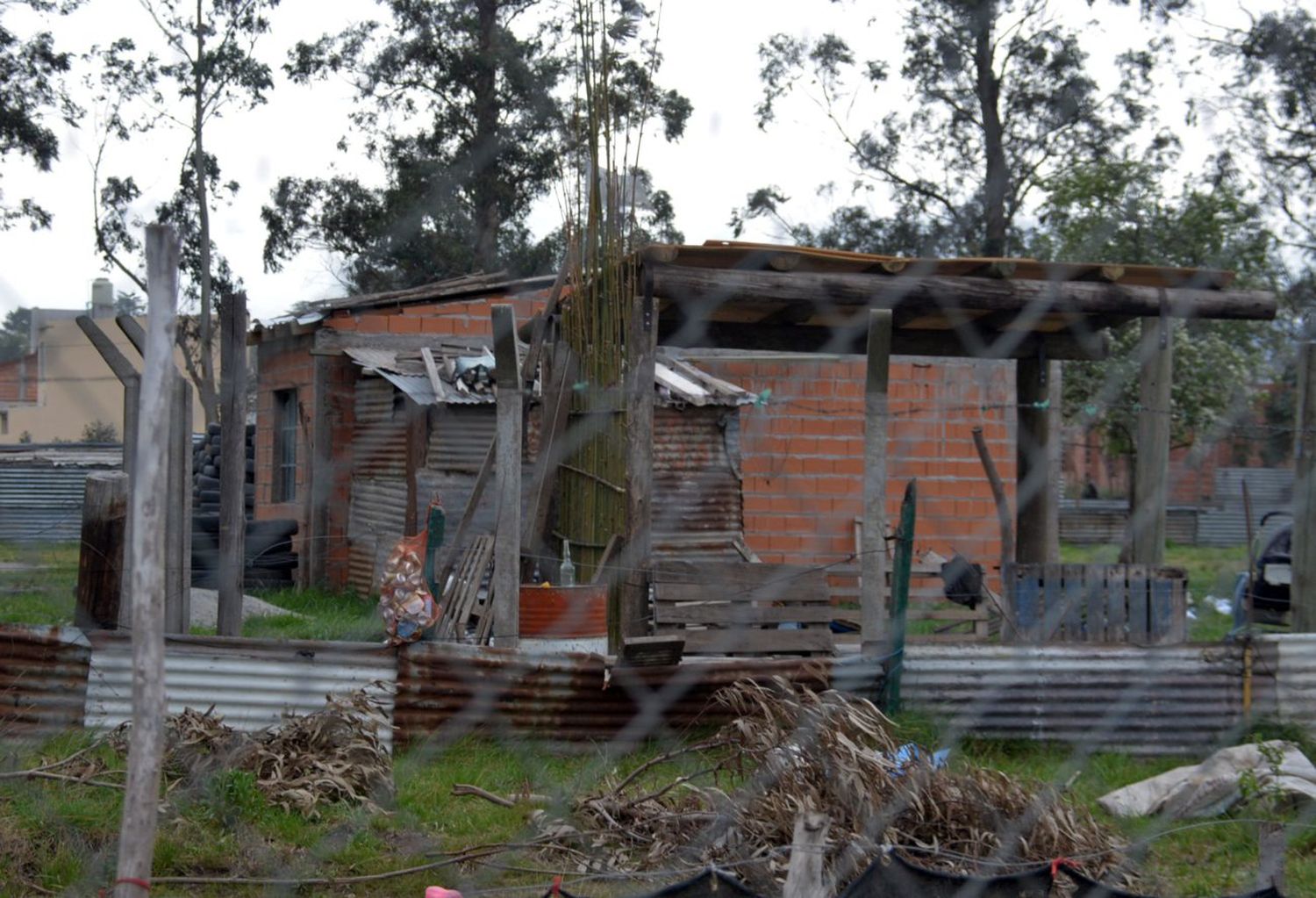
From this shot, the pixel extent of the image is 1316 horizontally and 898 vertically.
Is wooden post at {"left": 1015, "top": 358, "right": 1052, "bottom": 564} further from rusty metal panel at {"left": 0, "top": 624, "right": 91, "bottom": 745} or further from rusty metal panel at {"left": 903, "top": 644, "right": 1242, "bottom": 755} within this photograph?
rusty metal panel at {"left": 0, "top": 624, "right": 91, "bottom": 745}

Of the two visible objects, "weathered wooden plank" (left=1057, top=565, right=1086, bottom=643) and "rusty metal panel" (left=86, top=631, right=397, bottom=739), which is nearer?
"rusty metal panel" (left=86, top=631, right=397, bottom=739)

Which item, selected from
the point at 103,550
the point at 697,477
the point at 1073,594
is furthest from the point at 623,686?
the point at 697,477

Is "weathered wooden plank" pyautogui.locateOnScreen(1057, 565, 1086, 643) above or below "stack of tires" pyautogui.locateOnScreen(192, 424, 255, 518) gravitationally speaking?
below

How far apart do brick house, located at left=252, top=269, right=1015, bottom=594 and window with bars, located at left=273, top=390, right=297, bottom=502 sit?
0.44 meters

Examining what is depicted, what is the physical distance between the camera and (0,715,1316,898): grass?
3.08 meters

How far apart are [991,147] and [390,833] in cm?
1047

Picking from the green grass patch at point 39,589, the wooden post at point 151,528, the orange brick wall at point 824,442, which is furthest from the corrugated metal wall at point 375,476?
the wooden post at point 151,528

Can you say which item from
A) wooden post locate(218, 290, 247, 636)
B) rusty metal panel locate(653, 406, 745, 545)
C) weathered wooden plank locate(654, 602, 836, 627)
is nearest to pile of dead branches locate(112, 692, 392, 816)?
wooden post locate(218, 290, 247, 636)

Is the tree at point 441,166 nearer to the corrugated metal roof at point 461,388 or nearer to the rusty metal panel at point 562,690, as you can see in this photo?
the corrugated metal roof at point 461,388

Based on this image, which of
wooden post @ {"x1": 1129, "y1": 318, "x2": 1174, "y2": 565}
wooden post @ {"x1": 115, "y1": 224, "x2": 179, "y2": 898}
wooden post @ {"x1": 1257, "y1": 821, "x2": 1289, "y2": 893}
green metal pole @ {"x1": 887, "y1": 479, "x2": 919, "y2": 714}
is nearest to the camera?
wooden post @ {"x1": 115, "y1": 224, "x2": 179, "y2": 898}

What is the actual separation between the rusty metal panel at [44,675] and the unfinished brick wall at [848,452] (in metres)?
6.30

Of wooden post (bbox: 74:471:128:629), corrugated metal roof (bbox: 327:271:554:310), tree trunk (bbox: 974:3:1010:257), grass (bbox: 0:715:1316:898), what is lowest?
grass (bbox: 0:715:1316:898)

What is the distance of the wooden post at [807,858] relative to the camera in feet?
7.88

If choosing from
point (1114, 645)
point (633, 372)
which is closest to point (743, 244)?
point (633, 372)
